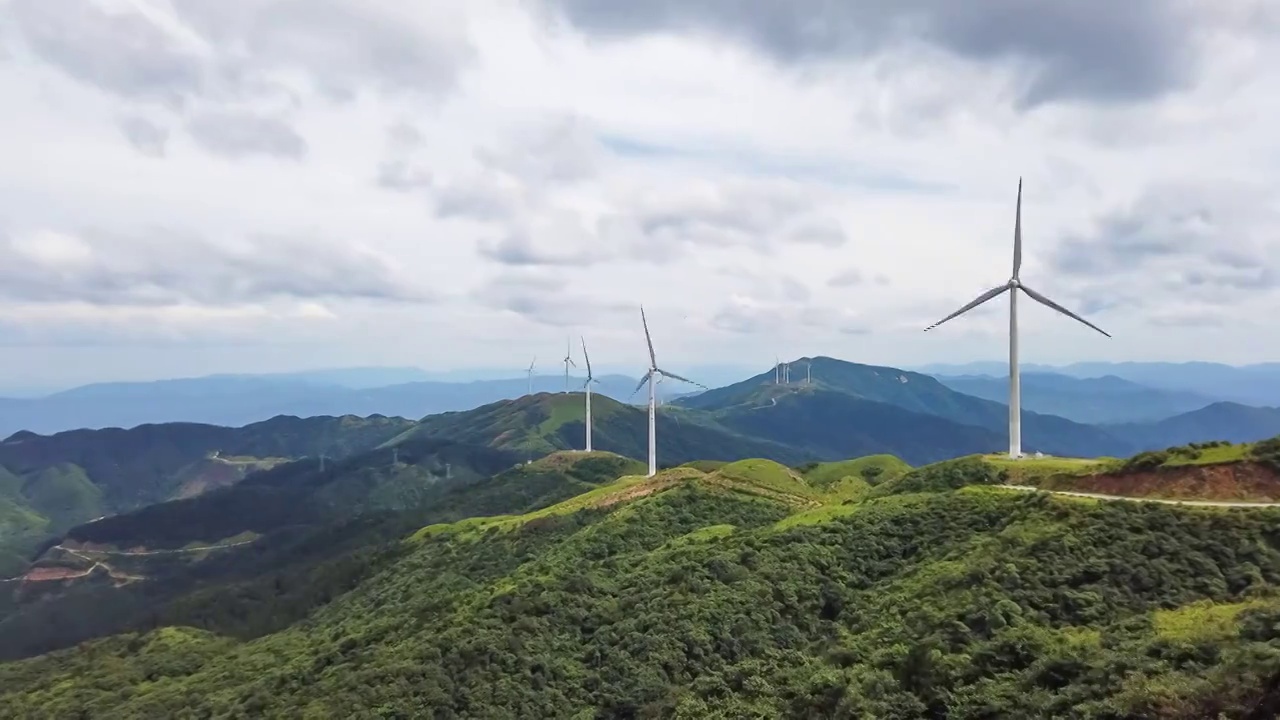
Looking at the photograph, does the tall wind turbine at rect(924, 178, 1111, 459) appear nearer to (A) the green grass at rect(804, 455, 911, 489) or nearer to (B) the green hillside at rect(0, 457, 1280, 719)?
(B) the green hillside at rect(0, 457, 1280, 719)

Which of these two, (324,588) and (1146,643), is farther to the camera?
(324,588)

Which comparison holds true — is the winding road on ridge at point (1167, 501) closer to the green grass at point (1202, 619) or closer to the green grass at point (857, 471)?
the green grass at point (1202, 619)

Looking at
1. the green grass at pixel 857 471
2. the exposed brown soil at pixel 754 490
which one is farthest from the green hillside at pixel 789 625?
the green grass at pixel 857 471

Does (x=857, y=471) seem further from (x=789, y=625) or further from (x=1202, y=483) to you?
(x=789, y=625)

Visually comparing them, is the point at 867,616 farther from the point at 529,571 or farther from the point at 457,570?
the point at 457,570

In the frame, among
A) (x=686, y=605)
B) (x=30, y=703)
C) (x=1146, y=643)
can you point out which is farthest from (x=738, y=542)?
(x=30, y=703)

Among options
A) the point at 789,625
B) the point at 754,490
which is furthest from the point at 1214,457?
the point at 754,490
